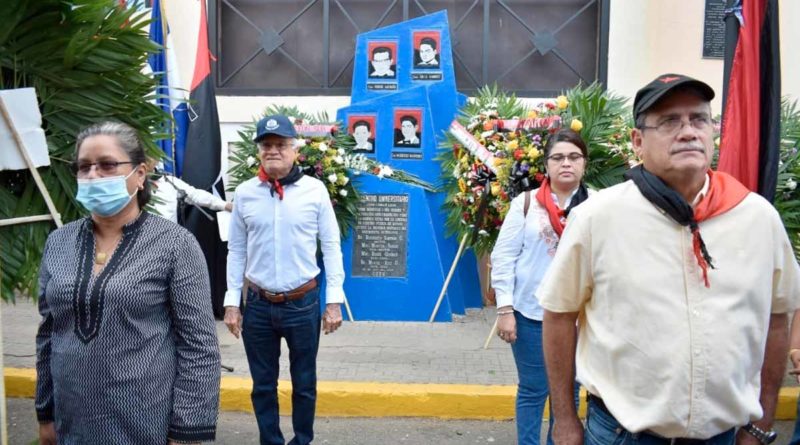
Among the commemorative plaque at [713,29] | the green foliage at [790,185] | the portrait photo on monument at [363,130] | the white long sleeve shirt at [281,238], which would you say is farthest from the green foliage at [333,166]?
the commemorative plaque at [713,29]

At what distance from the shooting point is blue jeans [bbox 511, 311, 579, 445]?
3980 millimetres

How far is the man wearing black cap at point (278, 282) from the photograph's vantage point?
4.40 meters

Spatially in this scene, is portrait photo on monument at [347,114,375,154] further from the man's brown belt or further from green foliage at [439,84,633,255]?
the man's brown belt

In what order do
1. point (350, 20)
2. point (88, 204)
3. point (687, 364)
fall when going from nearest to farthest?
point (687, 364) → point (88, 204) → point (350, 20)

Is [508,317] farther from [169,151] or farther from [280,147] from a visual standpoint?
[169,151]

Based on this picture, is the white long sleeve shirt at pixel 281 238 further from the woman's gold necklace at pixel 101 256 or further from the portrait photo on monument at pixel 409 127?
the portrait photo on monument at pixel 409 127

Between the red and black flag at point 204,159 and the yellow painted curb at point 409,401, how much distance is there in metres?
2.51

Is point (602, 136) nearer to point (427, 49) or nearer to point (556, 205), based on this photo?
point (427, 49)

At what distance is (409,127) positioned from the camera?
8406mm

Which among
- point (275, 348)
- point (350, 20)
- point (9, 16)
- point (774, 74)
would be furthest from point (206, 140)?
point (774, 74)

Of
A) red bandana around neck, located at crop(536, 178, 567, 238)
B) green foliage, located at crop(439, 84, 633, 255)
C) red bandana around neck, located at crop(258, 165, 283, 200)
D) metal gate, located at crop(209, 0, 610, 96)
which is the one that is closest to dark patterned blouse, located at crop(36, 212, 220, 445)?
red bandana around neck, located at crop(258, 165, 283, 200)

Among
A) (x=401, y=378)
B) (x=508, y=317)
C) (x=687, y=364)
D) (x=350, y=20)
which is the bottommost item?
(x=401, y=378)

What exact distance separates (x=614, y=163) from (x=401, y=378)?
2.66m

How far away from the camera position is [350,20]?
956cm
